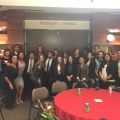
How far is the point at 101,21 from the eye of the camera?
8.64 m

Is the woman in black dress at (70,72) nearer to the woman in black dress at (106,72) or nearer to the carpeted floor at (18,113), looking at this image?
the woman in black dress at (106,72)


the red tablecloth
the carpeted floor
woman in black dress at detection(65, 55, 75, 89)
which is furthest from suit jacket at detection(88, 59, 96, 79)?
the carpeted floor

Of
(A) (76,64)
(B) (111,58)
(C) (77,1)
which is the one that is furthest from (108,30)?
(C) (77,1)

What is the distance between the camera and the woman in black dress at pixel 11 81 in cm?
632

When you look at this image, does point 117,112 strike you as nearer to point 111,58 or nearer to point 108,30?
point 111,58

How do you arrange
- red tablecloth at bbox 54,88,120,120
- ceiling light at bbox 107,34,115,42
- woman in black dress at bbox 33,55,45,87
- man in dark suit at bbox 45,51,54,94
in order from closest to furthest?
red tablecloth at bbox 54,88,120,120 → woman in black dress at bbox 33,55,45,87 → man in dark suit at bbox 45,51,54,94 → ceiling light at bbox 107,34,115,42

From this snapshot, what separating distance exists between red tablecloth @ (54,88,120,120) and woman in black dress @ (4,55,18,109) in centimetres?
189

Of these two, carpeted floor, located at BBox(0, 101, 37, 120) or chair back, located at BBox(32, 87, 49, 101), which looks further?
carpeted floor, located at BBox(0, 101, 37, 120)

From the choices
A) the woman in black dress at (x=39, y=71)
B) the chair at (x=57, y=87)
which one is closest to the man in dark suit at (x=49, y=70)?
the woman in black dress at (x=39, y=71)

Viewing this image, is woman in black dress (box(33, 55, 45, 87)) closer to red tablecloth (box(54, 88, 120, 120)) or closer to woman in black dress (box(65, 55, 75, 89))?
woman in black dress (box(65, 55, 75, 89))

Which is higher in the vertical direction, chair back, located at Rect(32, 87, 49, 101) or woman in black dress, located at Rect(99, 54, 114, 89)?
woman in black dress, located at Rect(99, 54, 114, 89)

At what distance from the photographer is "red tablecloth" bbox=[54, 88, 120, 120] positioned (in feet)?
12.2

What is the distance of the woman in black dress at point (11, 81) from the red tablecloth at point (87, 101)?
189 cm

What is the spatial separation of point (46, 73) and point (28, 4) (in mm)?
2293
